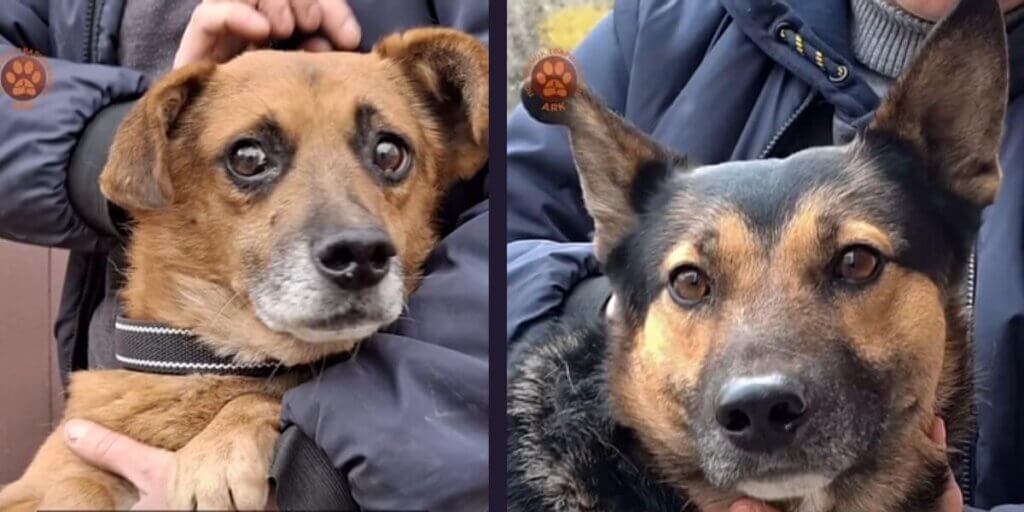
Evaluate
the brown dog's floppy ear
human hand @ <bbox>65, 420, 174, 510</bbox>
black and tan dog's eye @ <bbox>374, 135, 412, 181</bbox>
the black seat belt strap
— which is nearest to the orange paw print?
the brown dog's floppy ear

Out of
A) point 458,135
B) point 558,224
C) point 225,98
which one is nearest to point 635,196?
point 558,224

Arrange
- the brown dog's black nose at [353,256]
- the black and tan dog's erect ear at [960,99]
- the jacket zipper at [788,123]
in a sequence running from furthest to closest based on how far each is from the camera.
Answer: the jacket zipper at [788,123] < the black and tan dog's erect ear at [960,99] < the brown dog's black nose at [353,256]

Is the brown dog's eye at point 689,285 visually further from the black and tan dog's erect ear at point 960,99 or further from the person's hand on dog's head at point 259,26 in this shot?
the person's hand on dog's head at point 259,26

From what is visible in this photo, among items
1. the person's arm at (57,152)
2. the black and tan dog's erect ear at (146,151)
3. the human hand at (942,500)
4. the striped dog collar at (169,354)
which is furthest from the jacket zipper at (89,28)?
the human hand at (942,500)

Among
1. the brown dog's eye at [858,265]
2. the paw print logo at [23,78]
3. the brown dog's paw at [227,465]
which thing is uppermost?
the paw print logo at [23,78]

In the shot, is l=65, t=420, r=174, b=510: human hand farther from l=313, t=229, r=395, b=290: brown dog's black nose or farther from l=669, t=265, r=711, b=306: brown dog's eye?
l=669, t=265, r=711, b=306: brown dog's eye

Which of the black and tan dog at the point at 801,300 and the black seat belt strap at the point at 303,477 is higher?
the black and tan dog at the point at 801,300
